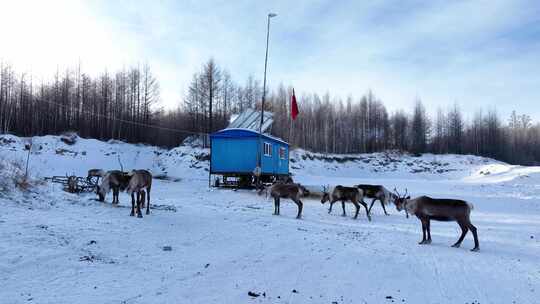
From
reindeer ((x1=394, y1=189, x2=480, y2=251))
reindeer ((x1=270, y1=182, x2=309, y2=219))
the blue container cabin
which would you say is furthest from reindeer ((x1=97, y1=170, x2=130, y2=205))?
the blue container cabin

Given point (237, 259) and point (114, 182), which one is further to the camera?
point (114, 182)

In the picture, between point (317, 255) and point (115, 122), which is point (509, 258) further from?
point (115, 122)

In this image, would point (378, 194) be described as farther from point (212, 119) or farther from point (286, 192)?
point (212, 119)

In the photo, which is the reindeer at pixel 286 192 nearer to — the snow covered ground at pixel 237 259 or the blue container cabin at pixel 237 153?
the snow covered ground at pixel 237 259

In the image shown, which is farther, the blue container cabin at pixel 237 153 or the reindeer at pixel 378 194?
the blue container cabin at pixel 237 153

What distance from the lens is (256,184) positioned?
25781mm

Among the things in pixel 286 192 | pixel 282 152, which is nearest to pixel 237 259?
pixel 286 192

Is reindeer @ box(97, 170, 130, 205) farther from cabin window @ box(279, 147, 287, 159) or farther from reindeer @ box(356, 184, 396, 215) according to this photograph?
cabin window @ box(279, 147, 287, 159)

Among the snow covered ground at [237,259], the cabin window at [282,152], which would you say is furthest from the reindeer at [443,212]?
the cabin window at [282,152]

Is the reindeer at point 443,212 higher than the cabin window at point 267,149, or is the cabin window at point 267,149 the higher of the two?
the cabin window at point 267,149

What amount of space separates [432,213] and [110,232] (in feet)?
24.4

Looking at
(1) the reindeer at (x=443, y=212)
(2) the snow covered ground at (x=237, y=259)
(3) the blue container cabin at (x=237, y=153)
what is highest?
(3) the blue container cabin at (x=237, y=153)

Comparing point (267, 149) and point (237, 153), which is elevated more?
point (267, 149)

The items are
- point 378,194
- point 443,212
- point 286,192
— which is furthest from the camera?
point 378,194
